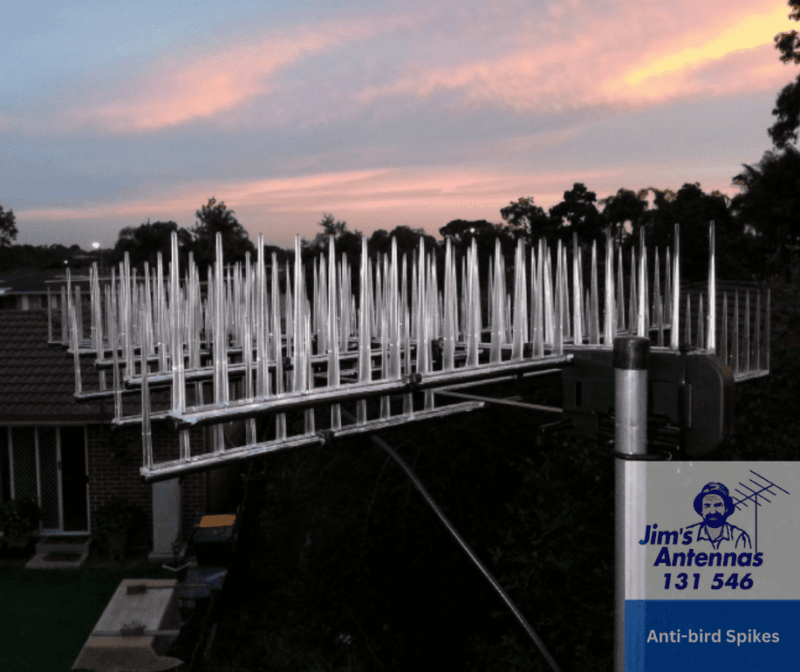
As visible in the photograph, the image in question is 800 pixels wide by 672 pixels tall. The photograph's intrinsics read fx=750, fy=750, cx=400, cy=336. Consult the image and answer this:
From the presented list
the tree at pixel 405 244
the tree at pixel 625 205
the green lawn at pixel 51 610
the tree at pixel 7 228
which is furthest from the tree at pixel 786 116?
the tree at pixel 7 228

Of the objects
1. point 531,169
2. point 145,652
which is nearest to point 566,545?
point 145,652

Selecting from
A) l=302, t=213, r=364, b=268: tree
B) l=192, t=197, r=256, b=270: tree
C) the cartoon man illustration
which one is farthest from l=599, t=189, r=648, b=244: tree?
the cartoon man illustration

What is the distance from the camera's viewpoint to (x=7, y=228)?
73812 millimetres

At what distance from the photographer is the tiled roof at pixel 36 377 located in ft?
42.9

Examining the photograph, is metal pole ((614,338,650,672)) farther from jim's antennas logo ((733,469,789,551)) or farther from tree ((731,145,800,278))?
tree ((731,145,800,278))

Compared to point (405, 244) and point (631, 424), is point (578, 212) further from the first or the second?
point (631, 424)

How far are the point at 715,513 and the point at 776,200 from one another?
1171 inches

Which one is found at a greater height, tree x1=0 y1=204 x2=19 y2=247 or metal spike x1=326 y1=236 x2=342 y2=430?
tree x1=0 y1=204 x2=19 y2=247

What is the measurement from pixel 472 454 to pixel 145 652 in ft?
14.1

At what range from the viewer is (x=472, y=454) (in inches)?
292

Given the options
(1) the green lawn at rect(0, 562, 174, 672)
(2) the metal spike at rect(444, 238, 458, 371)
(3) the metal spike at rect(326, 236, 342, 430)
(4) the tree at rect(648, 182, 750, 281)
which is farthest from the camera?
(4) the tree at rect(648, 182, 750, 281)

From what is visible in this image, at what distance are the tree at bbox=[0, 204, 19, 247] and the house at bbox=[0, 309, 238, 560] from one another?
66.3 meters

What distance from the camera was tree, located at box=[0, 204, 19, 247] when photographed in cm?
7300

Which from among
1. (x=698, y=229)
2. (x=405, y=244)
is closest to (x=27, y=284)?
(x=698, y=229)
